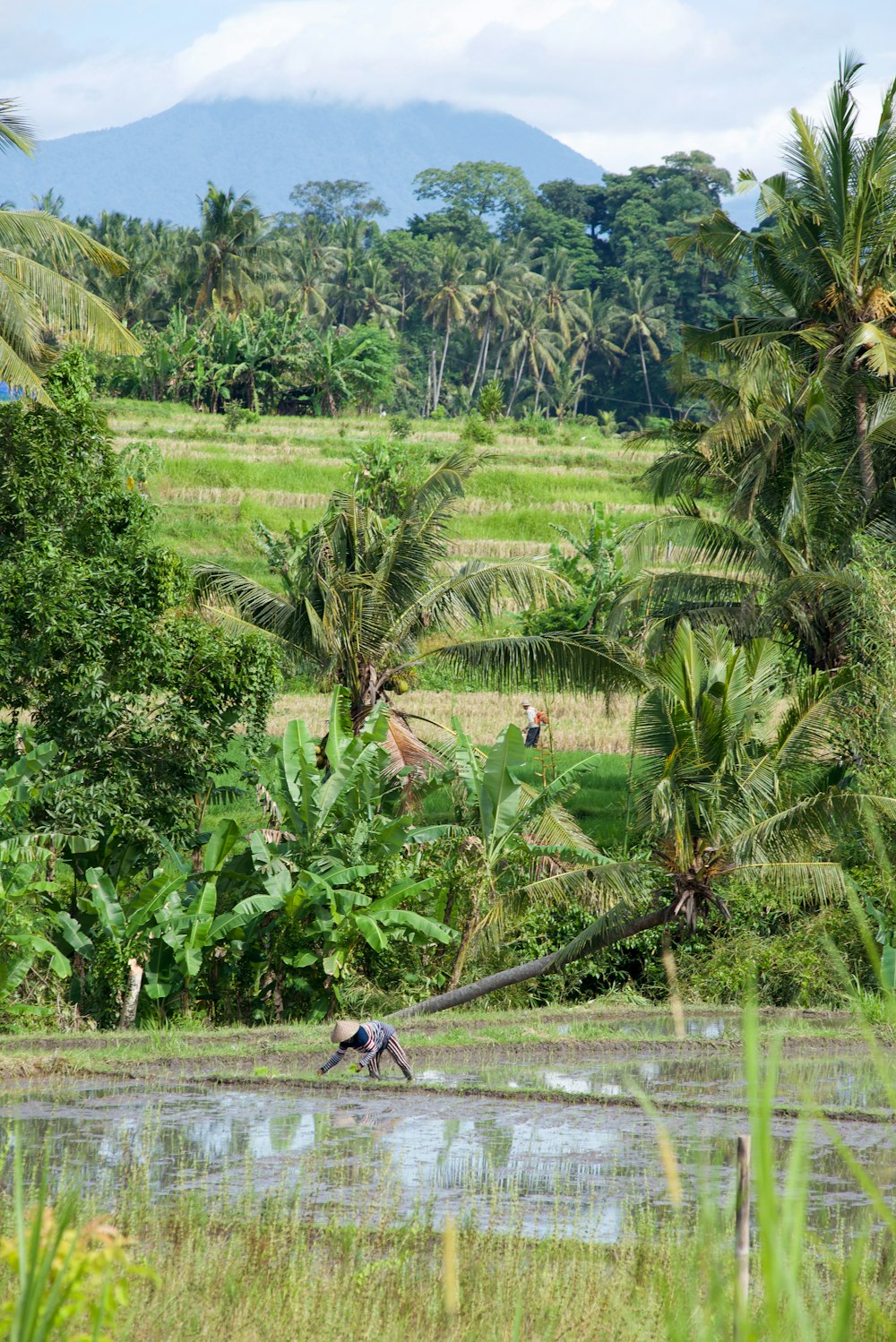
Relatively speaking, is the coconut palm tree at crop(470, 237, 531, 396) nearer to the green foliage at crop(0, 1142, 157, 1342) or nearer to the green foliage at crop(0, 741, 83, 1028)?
the green foliage at crop(0, 741, 83, 1028)

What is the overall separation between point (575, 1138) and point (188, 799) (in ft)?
19.2

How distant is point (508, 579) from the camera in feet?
46.5

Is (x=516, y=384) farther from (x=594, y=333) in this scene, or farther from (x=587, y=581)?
(x=587, y=581)

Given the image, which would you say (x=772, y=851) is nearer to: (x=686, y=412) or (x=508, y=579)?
(x=508, y=579)

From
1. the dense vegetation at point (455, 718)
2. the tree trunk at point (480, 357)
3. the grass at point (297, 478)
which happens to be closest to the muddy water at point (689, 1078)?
the dense vegetation at point (455, 718)

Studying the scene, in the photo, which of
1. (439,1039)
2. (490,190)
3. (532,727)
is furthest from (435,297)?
(439,1039)

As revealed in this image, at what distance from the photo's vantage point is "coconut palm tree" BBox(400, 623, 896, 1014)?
12477 millimetres

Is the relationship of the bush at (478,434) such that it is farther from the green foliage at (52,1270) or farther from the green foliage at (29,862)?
Result: the green foliage at (52,1270)

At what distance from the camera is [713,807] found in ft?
41.7

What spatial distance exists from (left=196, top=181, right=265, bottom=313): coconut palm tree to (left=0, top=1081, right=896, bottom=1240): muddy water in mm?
37856

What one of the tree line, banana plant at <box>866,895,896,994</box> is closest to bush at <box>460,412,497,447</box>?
the tree line

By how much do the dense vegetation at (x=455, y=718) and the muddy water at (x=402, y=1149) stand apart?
2.10 meters

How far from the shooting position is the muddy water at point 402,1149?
6.52 meters

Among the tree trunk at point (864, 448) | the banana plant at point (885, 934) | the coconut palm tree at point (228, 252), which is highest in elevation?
the coconut palm tree at point (228, 252)
